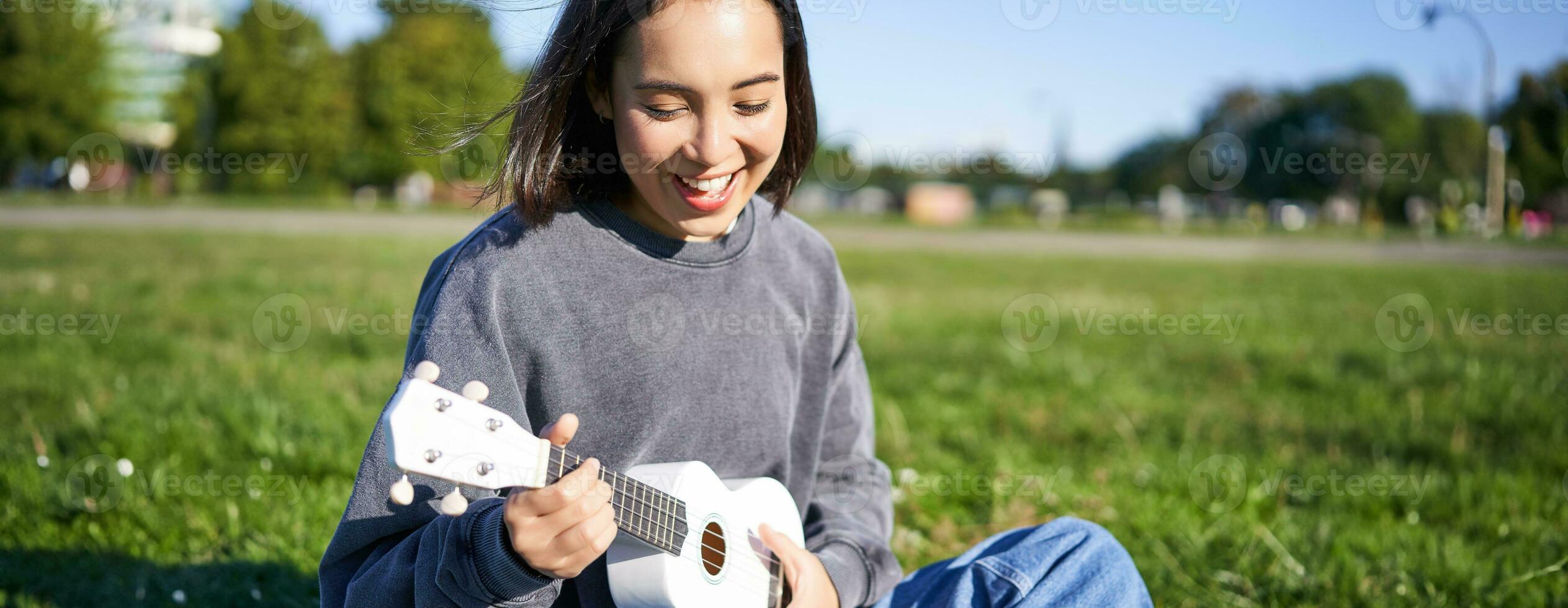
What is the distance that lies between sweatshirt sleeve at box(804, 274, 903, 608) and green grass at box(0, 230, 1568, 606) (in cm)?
107

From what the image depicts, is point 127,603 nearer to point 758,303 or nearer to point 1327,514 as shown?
point 758,303

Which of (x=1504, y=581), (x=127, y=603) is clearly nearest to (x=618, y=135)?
(x=127, y=603)

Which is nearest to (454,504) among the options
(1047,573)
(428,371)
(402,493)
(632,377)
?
(402,493)

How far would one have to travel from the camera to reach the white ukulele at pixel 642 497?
125cm

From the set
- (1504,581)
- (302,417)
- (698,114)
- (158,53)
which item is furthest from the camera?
(158,53)

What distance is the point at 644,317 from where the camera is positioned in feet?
5.98

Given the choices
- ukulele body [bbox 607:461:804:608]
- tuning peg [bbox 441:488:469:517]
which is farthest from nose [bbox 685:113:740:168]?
tuning peg [bbox 441:488:469:517]

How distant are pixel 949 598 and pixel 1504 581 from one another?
2.03 m

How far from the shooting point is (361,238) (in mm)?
16109

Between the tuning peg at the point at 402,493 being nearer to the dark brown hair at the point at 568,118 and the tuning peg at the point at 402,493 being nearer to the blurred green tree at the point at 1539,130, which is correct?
the dark brown hair at the point at 568,118

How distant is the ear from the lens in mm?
1812

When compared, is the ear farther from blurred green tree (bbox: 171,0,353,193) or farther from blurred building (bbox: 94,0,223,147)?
blurred green tree (bbox: 171,0,353,193)

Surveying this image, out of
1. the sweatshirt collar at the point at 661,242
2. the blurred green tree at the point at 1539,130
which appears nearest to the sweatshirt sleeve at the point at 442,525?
the sweatshirt collar at the point at 661,242

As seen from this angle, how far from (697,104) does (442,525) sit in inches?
30.3
